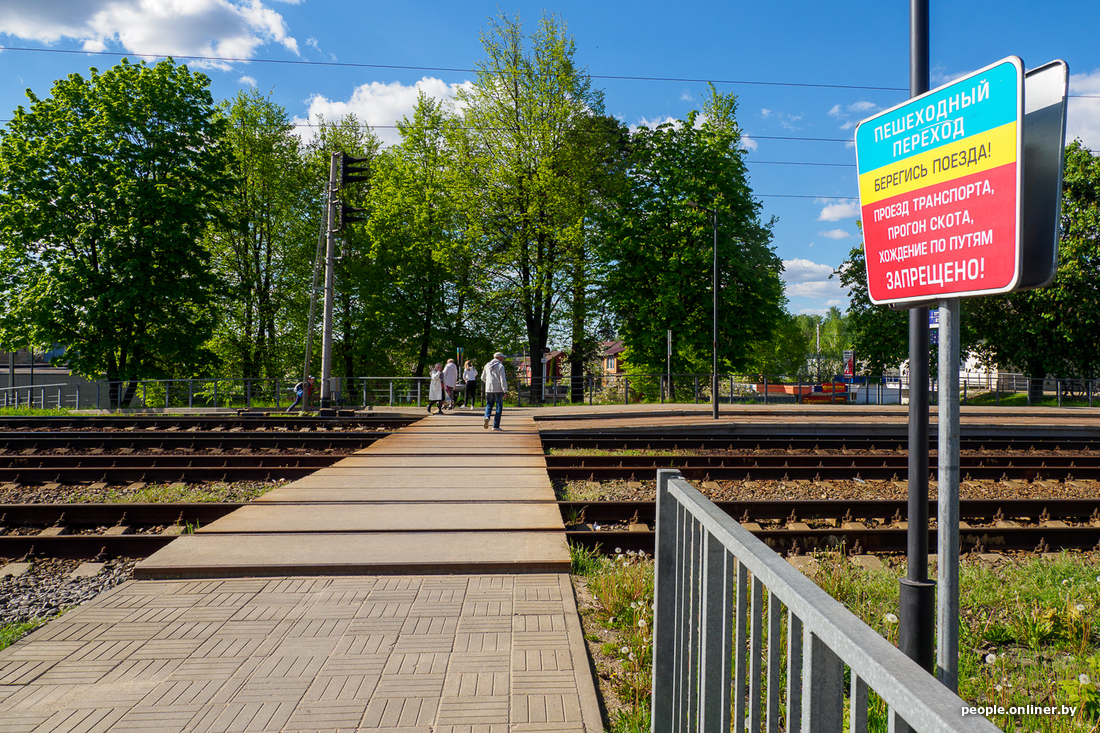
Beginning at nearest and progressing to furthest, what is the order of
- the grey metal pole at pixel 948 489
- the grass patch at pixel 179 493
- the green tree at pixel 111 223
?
1. the grey metal pole at pixel 948 489
2. the grass patch at pixel 179 493
3. the green tree at pixel 111 223

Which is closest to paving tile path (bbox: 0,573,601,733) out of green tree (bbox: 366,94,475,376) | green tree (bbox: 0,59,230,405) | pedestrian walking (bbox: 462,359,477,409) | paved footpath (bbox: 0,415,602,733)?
paved footpath (bbox: 0,415,602,733)

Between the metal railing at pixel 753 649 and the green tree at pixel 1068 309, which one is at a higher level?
the green tree at pixel 1068 309

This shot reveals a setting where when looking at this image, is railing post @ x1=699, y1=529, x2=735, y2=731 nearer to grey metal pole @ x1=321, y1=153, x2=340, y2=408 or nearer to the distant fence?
grey metal pole @ x1=321, y1=153, x2=340, y2=408

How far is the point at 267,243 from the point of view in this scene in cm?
3538

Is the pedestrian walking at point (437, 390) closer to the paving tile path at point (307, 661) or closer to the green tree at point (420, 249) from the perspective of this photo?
the green tree at point (420, 249)

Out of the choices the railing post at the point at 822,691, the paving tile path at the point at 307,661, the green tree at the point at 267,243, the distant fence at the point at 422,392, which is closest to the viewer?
the railing post at the point at 822,691

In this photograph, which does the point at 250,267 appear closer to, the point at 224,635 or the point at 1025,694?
the point at 224,635

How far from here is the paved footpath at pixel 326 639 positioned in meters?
3.21

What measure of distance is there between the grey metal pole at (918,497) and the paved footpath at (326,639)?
1.57m

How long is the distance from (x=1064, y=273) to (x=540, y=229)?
994 inches

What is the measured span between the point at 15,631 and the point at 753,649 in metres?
5.08

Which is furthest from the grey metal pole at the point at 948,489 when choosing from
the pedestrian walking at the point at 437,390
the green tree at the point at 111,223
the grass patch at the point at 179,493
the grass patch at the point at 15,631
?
the green tree at the point at 111,223

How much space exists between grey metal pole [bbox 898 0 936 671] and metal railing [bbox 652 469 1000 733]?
123 cm

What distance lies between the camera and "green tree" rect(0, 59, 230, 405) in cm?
2494
